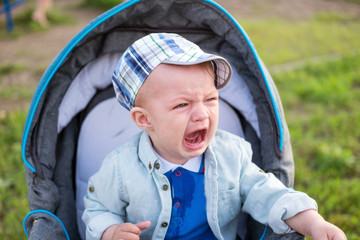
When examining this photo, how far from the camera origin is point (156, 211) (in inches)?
66.3

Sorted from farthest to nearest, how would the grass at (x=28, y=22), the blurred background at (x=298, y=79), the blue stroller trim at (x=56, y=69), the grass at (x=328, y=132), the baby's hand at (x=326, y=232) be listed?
the grass at (x=28, y=22)
the blurred background at (x=298, y=79)
the grass at (x=328, y=132)
the blue stroller trim at (x=56, y=69)
the baby's hand at (x=326, y=232)

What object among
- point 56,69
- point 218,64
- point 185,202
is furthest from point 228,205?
point 56,69

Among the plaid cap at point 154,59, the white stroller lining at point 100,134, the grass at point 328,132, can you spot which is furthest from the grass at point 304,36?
the plaid cap at point 154,59

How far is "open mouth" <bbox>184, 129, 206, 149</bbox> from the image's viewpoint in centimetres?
157

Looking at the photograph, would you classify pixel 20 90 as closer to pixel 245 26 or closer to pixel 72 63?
pixel 72 63

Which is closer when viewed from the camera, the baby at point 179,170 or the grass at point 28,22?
the baby at point 179,170

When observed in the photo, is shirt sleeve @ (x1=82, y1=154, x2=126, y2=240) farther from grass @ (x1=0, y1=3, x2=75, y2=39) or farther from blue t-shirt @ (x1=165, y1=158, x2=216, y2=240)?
grass @ (x1=0, y1=3, x2=75, y2=39)

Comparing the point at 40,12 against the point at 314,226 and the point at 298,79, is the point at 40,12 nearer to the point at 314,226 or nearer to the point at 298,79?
the point at 298,79

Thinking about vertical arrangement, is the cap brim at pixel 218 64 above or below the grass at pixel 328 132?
above

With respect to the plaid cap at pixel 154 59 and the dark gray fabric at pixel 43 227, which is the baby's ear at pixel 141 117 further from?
the dark gray fabric at pixel 43 227

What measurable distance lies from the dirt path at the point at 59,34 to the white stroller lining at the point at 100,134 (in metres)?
2.11

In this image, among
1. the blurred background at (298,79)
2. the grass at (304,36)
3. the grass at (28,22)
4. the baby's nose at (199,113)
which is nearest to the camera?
the baby's nose at (199,113)

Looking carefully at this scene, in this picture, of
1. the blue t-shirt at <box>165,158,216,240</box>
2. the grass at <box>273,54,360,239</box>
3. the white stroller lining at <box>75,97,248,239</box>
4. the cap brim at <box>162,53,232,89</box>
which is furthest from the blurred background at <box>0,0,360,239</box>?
the cap brim at <box>162,53,232,89</box>

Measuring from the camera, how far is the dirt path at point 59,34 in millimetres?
4586
